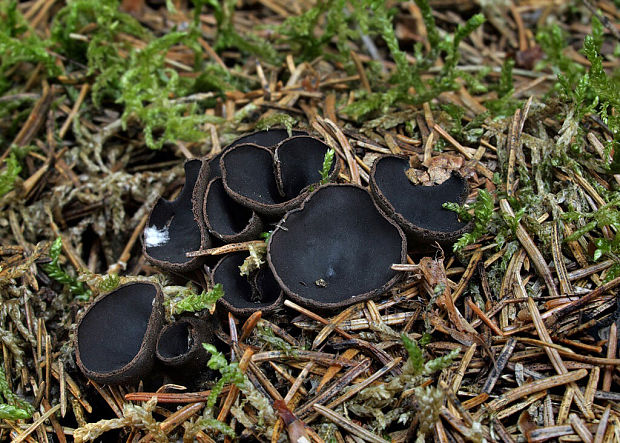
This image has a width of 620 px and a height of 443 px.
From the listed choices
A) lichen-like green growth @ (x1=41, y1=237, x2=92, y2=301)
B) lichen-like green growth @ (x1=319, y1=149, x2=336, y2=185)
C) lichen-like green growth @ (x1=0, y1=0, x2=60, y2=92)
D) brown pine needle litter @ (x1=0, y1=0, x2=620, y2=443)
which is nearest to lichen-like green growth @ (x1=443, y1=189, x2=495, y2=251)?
brown pine needle litter @ (x1=0, y1=0, x2=620, y2=443)

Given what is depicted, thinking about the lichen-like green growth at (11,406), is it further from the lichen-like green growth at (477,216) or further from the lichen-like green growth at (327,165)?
the lichen-like green growth at (477,216)

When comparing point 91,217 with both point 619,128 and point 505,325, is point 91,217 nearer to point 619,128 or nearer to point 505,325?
point 505,325

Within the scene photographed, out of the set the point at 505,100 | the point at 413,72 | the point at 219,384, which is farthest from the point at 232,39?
the point at 219,384

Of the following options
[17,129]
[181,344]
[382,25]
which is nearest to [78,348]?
[181,344]

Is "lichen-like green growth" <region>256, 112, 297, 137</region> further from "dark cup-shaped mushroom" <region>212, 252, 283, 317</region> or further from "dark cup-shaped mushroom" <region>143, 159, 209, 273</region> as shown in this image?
"dark cup-shaped mushroom" <region>212, 252, 283, 317</region>

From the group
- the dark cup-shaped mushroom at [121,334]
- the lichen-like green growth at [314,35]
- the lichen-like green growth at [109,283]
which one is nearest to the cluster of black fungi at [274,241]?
the dark cup-shaped mushroom at [121,334]

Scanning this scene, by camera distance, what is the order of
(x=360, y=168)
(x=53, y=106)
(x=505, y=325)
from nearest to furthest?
(x=505, y=325) → (x=360, y=168) → (x=53, y=106)
